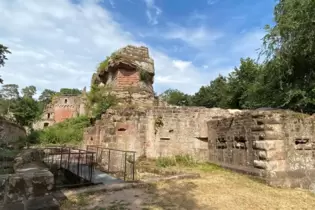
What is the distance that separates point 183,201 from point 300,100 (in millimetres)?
7943

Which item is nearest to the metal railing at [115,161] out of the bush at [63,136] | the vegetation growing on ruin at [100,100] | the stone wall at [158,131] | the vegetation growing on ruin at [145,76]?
the stone wall at [158,131]

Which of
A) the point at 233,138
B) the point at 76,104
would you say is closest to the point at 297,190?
the point at 233,138

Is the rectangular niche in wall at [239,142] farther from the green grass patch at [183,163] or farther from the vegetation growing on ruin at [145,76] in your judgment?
the vegetation growing on ruin at [145,76]

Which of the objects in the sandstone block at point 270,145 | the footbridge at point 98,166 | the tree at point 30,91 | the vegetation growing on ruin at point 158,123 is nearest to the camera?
the sandstone block at point 270,145

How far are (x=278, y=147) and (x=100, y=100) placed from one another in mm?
8970

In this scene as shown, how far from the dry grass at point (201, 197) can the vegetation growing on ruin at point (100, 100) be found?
22.5 feet

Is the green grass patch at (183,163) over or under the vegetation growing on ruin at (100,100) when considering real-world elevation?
under

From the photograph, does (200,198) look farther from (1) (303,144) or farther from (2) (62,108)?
(2) (62,108)

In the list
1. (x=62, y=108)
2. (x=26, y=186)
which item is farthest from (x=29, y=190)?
(x=62, y=108)

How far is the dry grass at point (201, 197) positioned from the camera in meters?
4.39

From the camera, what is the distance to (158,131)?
9625 mm

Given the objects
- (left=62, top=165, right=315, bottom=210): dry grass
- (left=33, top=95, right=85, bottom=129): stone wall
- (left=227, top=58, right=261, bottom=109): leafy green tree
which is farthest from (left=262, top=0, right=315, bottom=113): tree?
(left=33, top=95, right=85, bottom=129): stone wall

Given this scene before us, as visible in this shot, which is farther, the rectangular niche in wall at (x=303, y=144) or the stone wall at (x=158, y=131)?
→ the stone wall at (x=158, y=131)

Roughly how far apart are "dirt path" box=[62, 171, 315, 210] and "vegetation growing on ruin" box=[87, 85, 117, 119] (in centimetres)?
686
